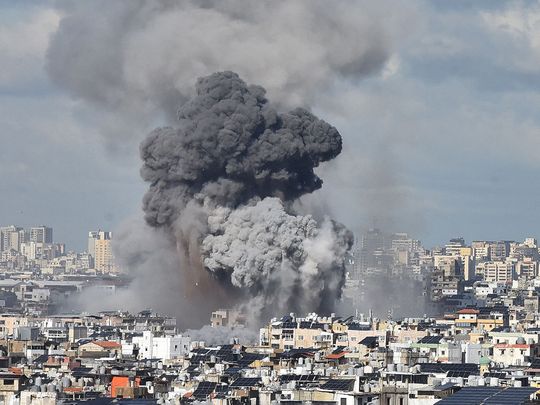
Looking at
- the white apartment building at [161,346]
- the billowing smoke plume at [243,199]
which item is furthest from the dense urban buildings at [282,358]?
the billowing smoke plume at [243,199]

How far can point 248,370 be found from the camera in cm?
6956

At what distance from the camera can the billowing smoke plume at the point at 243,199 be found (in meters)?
104

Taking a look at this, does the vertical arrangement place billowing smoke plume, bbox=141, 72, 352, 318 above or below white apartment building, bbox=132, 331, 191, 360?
above

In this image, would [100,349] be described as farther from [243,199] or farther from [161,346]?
[243,199]

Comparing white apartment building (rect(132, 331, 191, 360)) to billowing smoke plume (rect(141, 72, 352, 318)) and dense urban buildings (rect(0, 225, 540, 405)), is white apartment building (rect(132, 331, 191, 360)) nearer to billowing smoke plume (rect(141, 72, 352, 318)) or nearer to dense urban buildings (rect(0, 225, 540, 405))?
dense urban buildings (rect(0, 225, 540, 405))

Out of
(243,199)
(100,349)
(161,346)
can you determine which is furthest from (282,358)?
(243,199)

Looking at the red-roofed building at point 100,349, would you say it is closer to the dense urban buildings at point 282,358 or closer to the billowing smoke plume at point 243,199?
the dense urban buildings at point 282,358

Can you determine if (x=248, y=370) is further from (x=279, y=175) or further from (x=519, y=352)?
(x=279, y=175)

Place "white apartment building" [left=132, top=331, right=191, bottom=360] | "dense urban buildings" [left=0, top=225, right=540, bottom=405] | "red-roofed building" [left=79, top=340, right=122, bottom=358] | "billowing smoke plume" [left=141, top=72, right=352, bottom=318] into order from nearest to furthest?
"dense urban buildings" [left=0, top=225, right=540, bottom=405]
"red-roofed building" [left=79, top=340, right=122, bottom=358]
"white apartment building" [left=132, top=331, right=191, bottom=360]
"billowing smoke plume" [left=141, top=72, right=352, bottom=318]

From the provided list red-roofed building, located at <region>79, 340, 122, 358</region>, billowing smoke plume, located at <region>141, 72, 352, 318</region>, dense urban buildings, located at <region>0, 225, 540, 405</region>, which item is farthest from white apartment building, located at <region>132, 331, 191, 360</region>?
billowing smoke plume, located at <region>141, 72, 352, 318</region>

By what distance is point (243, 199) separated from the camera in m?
107

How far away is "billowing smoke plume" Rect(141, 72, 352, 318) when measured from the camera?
10381 cm

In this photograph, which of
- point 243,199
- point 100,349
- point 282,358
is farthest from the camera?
point 243,199

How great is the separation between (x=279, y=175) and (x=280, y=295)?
5684mm
